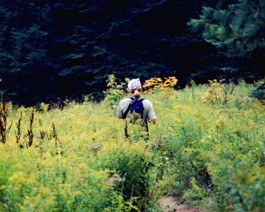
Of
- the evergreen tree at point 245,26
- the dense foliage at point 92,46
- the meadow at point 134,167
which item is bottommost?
the meadow at point 134,167

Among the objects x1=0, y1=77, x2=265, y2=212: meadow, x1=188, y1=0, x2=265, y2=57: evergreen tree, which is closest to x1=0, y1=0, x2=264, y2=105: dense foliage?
x1=0, y1=77, x2=265, y2=212: meadow

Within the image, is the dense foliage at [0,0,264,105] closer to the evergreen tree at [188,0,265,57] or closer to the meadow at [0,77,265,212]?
the meadow at [0,77,265,212]

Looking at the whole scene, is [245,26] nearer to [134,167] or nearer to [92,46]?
[134,167]

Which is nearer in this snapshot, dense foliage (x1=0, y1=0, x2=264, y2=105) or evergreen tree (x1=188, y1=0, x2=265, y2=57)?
evergreen tree (x1=188, y1=0, x2=265, y2=57)

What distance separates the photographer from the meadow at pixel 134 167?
4.32 metres

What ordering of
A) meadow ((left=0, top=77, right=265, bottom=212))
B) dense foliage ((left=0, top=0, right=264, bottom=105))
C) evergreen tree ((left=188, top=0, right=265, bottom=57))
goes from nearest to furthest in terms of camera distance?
meadow ((left=0, top=77, right=265, bottom=212)) < evergreen tree ((left=188, top=0, right=265, bottom=57)) < dense foliage ((left=0, top=0, right=264, bottom=105))

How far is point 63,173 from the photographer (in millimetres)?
4961

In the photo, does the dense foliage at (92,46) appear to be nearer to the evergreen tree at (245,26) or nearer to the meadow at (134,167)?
the meadow at (134,167)

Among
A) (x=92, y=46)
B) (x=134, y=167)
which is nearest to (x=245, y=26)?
(x=134, y=167)

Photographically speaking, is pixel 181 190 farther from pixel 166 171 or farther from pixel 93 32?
pixel 93 32

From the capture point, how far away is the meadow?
4.32m

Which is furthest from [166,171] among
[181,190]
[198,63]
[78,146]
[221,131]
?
[198,63]

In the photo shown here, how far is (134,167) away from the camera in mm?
5570

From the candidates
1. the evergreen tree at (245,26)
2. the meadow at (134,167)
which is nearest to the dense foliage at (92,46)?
the meadow at (134,167)
